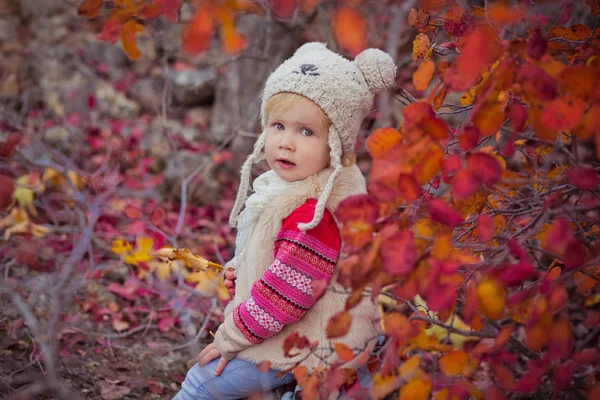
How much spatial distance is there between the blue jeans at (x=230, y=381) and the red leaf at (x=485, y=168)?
992mm

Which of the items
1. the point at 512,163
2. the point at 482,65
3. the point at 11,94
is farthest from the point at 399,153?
the point at 11,94

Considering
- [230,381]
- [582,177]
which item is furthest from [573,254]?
[230,381]

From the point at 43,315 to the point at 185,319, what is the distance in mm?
639

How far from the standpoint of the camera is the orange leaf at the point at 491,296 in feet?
3.56

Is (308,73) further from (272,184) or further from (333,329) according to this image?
(333,329)

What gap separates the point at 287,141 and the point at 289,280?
425mm

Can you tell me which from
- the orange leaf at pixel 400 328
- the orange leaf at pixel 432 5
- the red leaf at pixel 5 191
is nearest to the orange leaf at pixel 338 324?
the orange leaf at pixel 400 328

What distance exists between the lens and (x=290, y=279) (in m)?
1.64

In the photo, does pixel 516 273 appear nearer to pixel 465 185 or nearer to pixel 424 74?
pixel 465 185

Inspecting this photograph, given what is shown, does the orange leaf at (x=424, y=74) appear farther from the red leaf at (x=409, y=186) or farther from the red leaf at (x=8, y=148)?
the red leaf at (x=8, y=148)

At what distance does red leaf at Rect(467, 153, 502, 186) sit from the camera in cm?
109

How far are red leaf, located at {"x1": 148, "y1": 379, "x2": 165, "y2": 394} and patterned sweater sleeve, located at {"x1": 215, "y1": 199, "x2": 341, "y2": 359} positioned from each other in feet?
2.49

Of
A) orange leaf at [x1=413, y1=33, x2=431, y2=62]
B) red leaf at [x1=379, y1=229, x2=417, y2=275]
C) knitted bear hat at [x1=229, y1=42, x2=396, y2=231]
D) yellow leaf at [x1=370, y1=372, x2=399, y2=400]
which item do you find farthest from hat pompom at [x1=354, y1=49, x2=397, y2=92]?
yellow leaf at [x1=370, y1=372, x2=399, y2=400]

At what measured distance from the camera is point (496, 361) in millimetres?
1322
